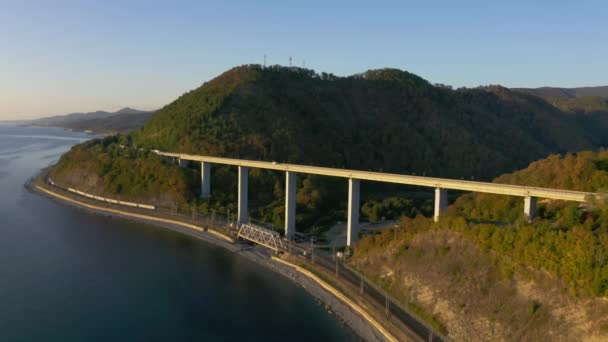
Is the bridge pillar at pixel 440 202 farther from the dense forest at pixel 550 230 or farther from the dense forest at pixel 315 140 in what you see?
the dense forest at pixel 315 140

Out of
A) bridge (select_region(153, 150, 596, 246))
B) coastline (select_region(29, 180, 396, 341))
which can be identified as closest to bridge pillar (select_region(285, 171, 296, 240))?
bridge (select_region(153, 150, 596, 246))

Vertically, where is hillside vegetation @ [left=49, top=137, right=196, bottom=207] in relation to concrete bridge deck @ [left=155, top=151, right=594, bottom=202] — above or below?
below

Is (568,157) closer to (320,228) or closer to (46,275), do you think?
(320,228)

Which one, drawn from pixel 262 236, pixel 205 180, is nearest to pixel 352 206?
pixel 262 236

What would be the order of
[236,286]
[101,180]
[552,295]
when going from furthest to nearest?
1. [101,180]
2. [236,286]
3. [552,295]

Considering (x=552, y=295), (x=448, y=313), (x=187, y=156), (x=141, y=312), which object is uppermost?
(x=187, y=156)

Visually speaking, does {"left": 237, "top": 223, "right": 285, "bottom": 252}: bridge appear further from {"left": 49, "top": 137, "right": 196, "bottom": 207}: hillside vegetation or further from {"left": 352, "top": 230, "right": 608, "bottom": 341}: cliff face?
{"left": 49, "top": 137, "right": 196, "bottom": 207}: hillside vegetation

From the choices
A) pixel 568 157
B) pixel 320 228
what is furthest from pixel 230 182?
pixel 568 157
